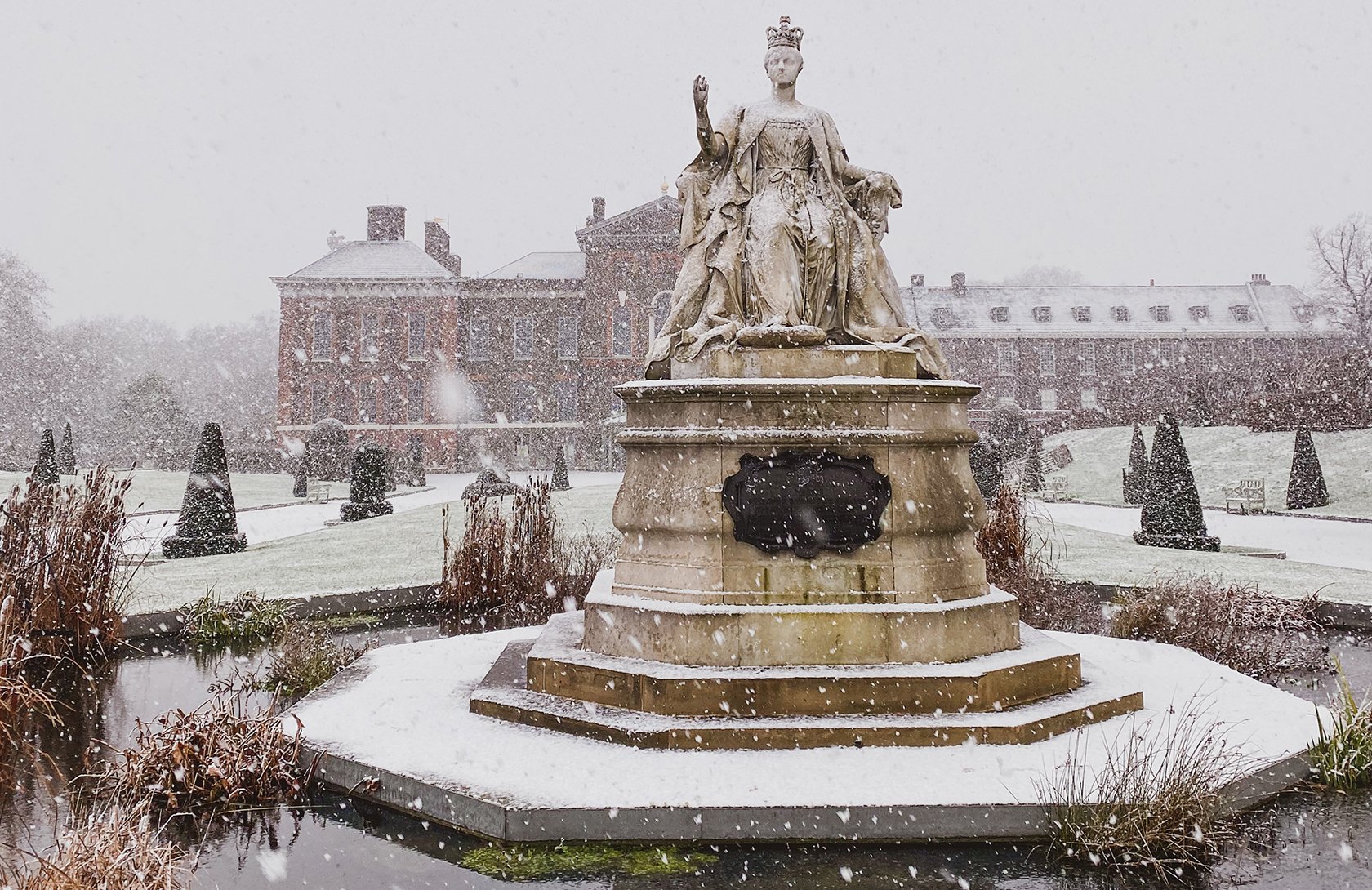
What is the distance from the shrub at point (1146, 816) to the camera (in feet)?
12.0

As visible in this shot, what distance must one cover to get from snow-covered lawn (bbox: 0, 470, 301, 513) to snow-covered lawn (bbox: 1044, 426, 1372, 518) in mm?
25643

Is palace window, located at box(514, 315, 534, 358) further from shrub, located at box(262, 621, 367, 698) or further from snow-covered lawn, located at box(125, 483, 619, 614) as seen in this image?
shrub, located at box(262, 621, 367, 698)

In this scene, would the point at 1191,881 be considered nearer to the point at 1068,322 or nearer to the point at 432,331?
the point at 432,331

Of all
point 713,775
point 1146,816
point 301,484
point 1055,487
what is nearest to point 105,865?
point 713,775

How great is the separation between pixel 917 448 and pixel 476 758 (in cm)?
298

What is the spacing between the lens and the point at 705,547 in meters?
5.43

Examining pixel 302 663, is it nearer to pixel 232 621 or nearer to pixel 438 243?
pixel 232 621

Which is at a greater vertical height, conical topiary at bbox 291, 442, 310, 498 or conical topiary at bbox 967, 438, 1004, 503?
conical topiary at bbox 967, 438, 1004, 503

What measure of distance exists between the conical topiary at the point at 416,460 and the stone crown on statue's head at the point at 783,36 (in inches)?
1252

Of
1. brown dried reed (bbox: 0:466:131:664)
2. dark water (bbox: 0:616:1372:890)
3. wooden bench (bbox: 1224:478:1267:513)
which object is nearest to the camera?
dark water (bbox: 0:616:1372:890)

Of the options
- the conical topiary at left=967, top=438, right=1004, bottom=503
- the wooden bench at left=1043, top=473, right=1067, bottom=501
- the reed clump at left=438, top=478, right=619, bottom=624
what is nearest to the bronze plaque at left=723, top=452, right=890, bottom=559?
the reed clump at left=438, top=478, right=619, bottom=624

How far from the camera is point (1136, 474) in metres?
25.9

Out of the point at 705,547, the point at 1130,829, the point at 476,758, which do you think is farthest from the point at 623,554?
the point at 1130,829

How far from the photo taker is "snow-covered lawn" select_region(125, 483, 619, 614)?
1030 centimetres
